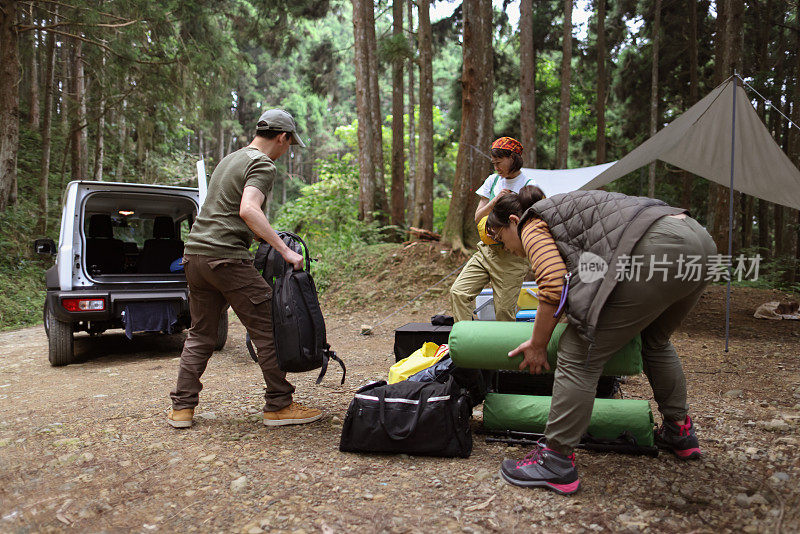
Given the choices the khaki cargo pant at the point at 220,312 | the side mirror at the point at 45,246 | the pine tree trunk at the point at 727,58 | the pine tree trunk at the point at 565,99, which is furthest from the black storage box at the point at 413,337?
the pine tree trunk at the point at 565,99

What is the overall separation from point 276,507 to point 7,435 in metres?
1.95

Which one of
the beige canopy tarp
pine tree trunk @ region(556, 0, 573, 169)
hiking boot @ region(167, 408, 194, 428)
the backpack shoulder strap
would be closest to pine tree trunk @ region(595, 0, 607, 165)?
pine tree trunk @ region(556, 0, 573, 169)

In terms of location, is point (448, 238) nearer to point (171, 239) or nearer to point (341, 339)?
point (341, 339)

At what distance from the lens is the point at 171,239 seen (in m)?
6.35

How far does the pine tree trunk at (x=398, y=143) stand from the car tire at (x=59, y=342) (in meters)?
7.72

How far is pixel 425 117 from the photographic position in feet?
40.8

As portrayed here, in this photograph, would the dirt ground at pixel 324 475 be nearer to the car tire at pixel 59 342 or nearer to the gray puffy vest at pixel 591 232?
the gray puffy vest at pixel 591 232

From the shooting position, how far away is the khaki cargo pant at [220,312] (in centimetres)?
300

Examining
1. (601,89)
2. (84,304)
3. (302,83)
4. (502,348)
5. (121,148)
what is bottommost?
(84,304)

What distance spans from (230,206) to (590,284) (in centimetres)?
203

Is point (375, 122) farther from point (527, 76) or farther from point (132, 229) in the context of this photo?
point (132, 229)

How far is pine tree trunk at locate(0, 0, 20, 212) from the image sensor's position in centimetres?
956

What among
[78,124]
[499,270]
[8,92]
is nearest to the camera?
[499,270]

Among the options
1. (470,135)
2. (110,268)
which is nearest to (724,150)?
(470,135)
